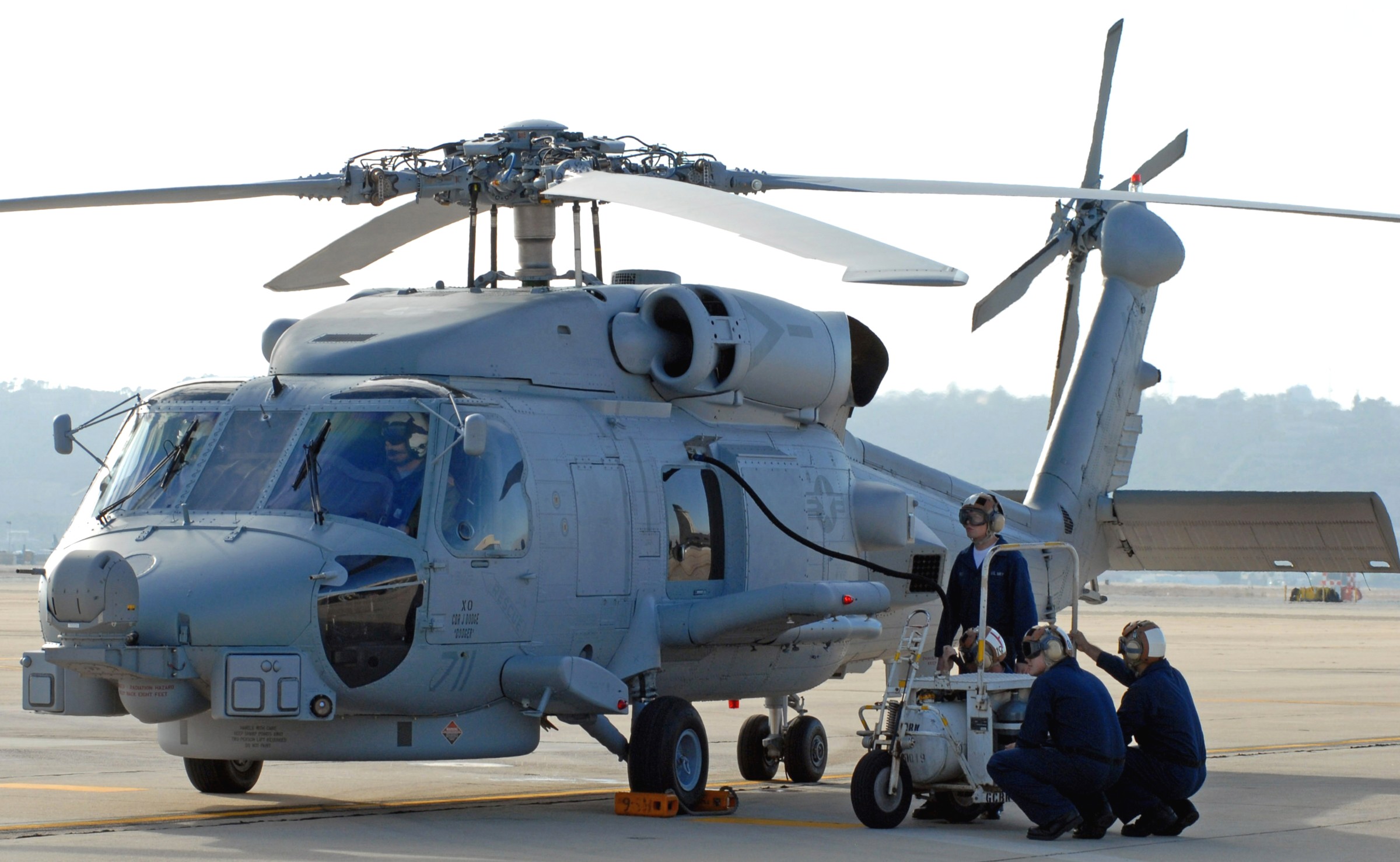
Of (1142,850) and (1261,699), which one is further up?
(1142,850)

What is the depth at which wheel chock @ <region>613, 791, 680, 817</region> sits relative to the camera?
10453mm

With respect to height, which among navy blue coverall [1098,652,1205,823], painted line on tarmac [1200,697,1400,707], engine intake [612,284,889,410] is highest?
engine intake [612,284,889,410]

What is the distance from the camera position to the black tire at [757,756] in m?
13.7

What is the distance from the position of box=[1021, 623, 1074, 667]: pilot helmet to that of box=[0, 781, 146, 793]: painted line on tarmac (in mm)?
5964

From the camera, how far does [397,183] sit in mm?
11867

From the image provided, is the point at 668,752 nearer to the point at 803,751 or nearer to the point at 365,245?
the point at 803,751

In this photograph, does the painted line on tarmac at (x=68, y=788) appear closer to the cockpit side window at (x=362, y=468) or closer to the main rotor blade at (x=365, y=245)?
the cockpit side window at (x=362, y=468)

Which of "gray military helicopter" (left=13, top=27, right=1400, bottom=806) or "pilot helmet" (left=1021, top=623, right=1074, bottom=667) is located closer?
"gray military helicopter" (left=13, top=27, right=1400, bottom=806)

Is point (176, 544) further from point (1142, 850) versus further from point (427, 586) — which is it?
point (1142, 850)

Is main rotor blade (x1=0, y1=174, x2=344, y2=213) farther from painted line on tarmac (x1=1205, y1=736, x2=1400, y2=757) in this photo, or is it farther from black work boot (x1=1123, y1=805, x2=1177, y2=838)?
painted line on tarmac (x1=1205, y1=736, x2=1400, y2=757)

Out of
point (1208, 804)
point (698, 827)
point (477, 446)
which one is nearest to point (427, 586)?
point (477, 446)

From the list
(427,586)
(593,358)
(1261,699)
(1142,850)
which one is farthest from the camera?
(1261,699)

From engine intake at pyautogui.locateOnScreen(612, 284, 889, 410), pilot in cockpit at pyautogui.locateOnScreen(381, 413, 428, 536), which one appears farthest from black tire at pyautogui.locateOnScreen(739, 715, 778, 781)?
pilot in cockpit at pyautogui.locateOnScreen(381, 413, 428, 536)

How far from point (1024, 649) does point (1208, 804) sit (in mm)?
2531
